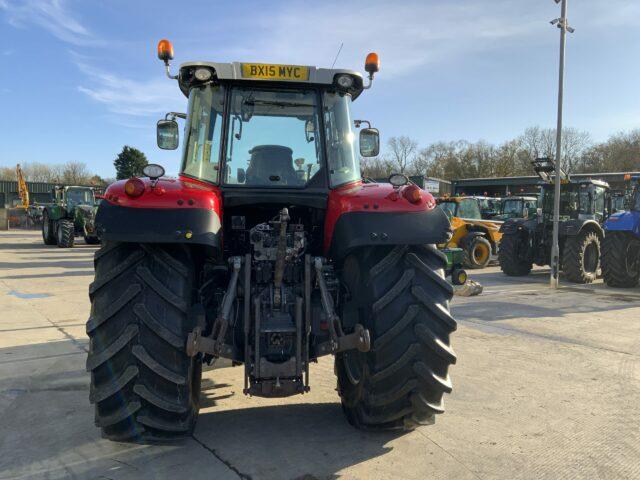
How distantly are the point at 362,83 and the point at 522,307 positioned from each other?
6.24m

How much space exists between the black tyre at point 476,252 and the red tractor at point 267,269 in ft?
38.9

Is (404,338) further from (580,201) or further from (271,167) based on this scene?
(580,201)

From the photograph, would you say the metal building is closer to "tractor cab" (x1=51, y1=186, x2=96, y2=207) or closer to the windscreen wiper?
"tractor cab" (x1=51, y1=186, x2=96, y2=207)

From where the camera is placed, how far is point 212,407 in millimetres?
4082

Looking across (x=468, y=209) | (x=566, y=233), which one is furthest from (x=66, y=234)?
(x=566, y=233)

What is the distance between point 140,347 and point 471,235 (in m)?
13.3

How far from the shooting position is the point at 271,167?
3756 mm

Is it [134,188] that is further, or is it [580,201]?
[580,201]

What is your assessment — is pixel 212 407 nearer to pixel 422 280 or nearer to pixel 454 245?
pixel 422 280

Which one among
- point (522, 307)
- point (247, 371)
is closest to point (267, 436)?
point (247, 371)

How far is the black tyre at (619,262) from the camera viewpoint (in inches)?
456

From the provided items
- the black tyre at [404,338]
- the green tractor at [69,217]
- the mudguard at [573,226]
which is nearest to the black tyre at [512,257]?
the mudguard at [573,226]

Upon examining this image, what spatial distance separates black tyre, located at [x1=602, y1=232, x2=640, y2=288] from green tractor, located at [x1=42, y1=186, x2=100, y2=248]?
678 inches

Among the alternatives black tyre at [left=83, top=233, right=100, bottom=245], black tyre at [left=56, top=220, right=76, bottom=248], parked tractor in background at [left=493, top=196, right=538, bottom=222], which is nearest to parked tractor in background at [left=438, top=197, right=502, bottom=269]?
parked tractor in background at [left=493, top=196, right=538, bottom=222]
